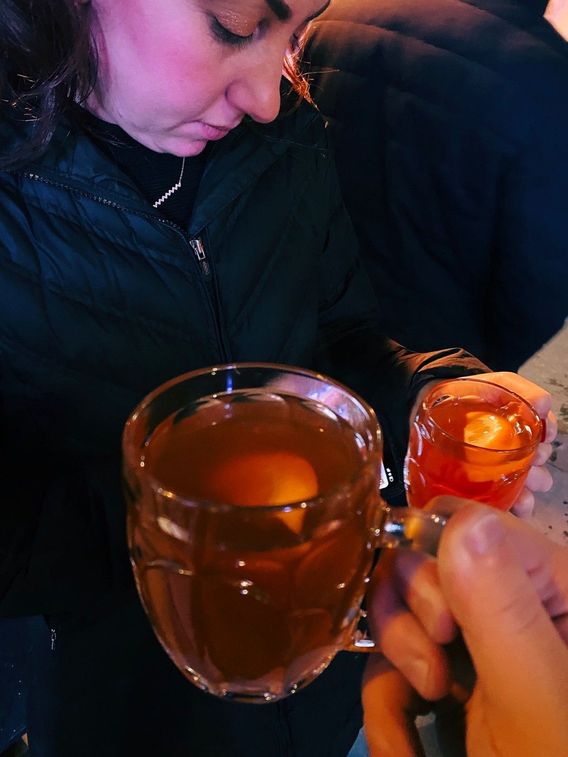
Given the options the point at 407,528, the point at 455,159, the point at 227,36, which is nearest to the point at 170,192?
the point at 227,36

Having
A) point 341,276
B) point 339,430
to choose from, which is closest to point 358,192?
point 341,276

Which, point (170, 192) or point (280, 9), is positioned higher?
point (280, 9)

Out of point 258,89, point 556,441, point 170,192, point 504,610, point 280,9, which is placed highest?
point 280,9

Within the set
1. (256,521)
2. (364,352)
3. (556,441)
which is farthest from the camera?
(556,441)

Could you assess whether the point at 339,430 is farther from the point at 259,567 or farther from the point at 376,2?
the point at 376,2

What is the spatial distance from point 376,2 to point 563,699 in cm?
153

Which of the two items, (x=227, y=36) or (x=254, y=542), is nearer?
(x=254, y=542)

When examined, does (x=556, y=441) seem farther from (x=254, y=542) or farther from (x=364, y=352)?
(x=254, y=542)

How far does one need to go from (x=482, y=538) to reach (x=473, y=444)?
1.30 ft

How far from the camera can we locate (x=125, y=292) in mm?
1107

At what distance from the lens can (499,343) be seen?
164 cm

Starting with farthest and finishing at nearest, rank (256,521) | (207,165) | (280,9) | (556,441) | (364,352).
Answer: (556,441) < (364,352) < (207,165) < (280,9) < (256,521)

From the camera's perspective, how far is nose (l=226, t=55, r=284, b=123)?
39.6 inches

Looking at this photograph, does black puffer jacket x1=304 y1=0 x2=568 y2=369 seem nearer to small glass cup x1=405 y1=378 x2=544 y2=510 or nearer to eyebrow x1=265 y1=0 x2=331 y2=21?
small glass cup x1=405 y1=378 x2=544 y2=510
